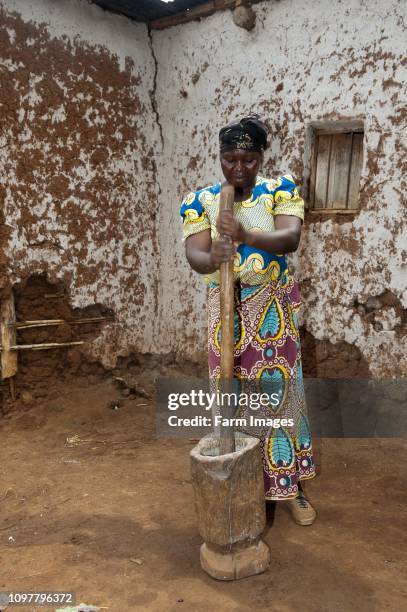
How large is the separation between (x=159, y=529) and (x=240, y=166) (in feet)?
5.59

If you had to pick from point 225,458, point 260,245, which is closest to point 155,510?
point 225,458

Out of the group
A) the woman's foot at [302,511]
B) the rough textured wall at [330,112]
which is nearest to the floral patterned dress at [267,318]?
the woman's foot at [302,511]

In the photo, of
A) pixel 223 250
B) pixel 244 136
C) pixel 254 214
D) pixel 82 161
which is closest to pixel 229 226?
pixel 223 250

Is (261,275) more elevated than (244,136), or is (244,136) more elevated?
(244,136)

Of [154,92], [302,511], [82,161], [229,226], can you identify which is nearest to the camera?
[229,226]

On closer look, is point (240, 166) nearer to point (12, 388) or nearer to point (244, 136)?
point (244, 136)

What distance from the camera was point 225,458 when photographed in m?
1.89

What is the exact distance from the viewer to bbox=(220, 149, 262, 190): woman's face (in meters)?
2.05

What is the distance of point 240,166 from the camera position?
2.06 m

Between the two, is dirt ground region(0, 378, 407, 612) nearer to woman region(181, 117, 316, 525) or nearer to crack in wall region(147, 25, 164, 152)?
woman region(181, 117, 316, 525)

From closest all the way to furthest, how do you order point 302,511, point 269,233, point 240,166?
1. point 269,233
2. point 240,166
3. point 302,511

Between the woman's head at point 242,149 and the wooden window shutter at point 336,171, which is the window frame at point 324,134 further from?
the woman's head at point 242,149

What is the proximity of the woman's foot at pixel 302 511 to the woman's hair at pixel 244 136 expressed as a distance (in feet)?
5.39

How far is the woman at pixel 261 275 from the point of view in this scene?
2.05m
